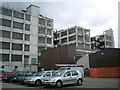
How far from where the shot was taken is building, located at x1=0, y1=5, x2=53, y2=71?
175ft

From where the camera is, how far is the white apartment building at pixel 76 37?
77944 millimetres

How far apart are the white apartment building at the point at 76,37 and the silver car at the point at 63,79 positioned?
5881 cm

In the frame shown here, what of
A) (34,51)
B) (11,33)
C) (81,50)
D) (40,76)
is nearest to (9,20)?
(11,33)

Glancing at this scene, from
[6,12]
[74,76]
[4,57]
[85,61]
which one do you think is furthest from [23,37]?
[74,76]

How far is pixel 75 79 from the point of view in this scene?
16.8 meters

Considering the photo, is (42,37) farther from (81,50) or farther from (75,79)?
(75,79)

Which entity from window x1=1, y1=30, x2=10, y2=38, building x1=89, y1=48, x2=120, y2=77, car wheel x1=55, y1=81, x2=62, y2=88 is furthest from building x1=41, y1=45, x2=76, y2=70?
car wheel x1=55, y1=81, x2=62, y2=88

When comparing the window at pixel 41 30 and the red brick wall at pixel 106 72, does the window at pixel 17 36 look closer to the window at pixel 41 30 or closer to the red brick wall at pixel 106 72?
the window at pixel 41 30

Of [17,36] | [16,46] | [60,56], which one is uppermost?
[17,36]

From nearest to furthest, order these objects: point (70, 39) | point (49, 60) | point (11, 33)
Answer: point (49, 60), point (11, 33), point (70, 39)

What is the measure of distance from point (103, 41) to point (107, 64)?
61.6 m

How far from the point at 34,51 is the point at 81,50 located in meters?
17.2

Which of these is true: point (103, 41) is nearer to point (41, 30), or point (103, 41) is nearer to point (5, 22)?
point (41, 30)

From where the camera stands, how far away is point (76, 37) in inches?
3054
